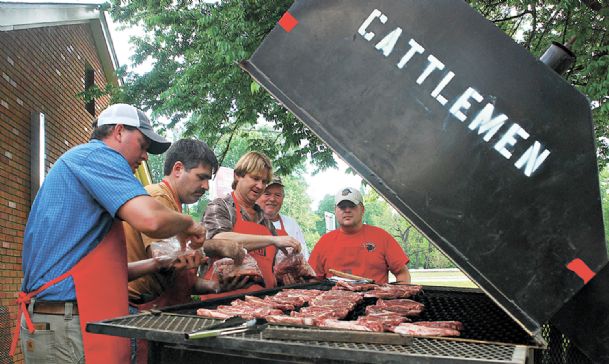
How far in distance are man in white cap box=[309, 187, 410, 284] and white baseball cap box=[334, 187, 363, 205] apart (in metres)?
0.01

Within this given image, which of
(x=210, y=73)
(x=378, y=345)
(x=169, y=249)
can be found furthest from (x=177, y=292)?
(x=210, y=73)

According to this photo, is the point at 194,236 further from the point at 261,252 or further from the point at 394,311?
the point at 261,252

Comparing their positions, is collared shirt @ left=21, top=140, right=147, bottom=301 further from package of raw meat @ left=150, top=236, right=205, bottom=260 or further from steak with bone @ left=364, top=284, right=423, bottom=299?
steak with bone @ left=364, top=284, right=423, bottom=299

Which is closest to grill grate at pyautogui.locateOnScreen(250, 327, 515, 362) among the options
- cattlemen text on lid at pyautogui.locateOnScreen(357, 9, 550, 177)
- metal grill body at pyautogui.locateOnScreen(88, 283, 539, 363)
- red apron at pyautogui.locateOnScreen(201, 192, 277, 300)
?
metal grill body at pyautogui.locateOnScreen(88, 283, 539, 363)

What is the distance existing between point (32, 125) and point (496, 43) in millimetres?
9175

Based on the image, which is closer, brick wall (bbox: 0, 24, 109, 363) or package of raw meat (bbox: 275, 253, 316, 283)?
package of raw meat (bbox: 275, 253, 316, 283)

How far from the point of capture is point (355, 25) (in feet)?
7.25

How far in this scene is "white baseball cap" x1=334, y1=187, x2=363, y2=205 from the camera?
6.12 metres

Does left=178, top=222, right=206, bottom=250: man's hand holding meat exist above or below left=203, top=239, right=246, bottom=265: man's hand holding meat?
above

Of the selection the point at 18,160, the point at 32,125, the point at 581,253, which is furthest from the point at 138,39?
the point at 581,253

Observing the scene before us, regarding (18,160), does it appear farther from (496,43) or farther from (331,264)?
(496,43)

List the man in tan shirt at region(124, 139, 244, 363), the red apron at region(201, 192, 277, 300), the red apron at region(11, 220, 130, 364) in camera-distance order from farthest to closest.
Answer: the red apron at region(201, 192, 277, 300)
the man in tan shirt at region(124, 139, 244, 363)
the red apron at region(11, 220, 130, 364)

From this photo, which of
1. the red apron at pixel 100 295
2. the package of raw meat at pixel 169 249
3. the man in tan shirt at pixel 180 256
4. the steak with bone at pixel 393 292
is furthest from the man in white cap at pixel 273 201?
the red apron at pixel 100 295

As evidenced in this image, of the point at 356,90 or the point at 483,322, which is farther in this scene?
the point at 483,322
